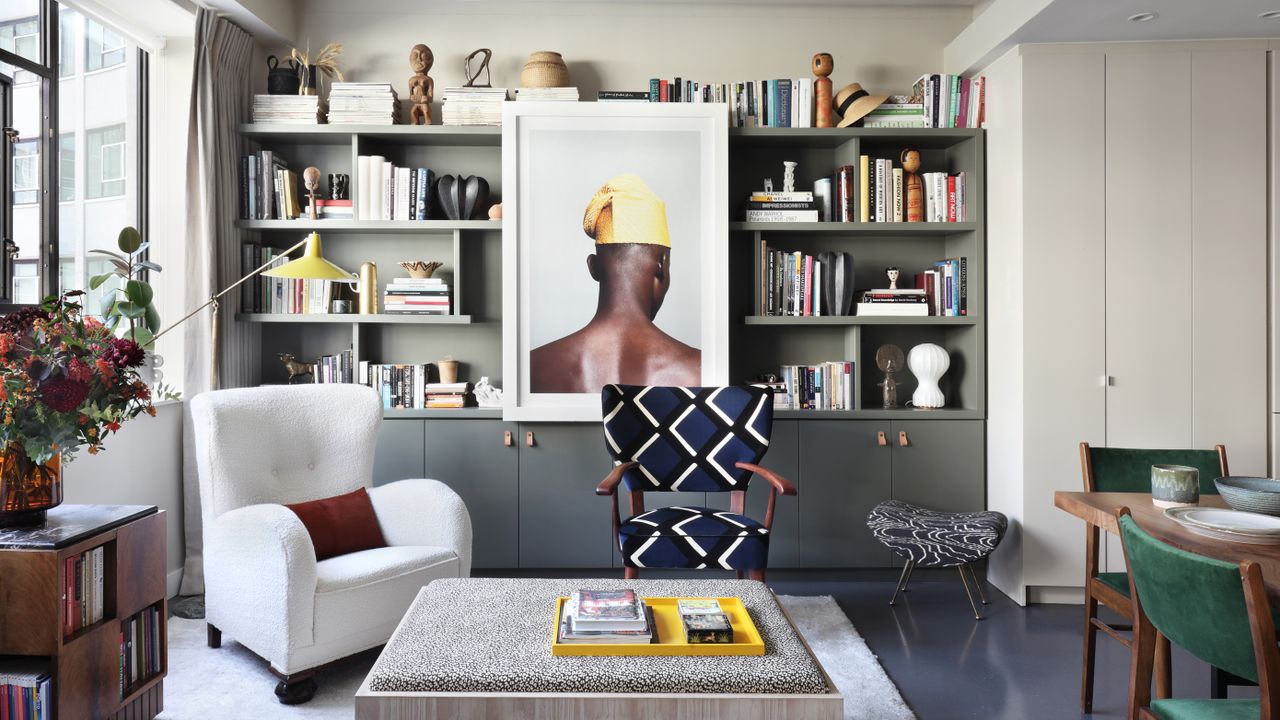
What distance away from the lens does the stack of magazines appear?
173cm

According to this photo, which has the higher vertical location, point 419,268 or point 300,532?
point 419,268

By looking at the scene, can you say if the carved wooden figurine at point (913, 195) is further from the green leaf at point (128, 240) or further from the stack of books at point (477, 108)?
the green leaf at point (128, 240)

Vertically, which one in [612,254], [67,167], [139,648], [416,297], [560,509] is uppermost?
[67,167]

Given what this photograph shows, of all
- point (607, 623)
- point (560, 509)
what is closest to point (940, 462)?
point (560, 509)

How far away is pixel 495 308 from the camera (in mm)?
3979

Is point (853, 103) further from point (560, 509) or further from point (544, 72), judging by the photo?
point (560, 509)

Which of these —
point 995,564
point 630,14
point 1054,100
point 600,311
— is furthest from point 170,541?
point 1054,100

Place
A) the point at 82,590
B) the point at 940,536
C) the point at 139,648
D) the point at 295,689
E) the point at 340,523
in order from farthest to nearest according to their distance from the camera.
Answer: the point at 940,536, the point at 340,523, the point at 295,689, the point at 139,648, the point at 82,590

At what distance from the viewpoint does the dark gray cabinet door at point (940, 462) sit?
3.69 metres

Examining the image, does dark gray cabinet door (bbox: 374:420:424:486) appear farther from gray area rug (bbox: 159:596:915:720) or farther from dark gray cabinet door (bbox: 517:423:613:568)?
gray area rug (bbox: 159:596:915:720)

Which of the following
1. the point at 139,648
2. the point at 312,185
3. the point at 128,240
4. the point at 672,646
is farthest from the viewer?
the point at 312,185

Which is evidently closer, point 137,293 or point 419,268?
point 137,293

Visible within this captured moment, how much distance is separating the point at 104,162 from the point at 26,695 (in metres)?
2.30

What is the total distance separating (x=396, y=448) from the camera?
3.65 m
